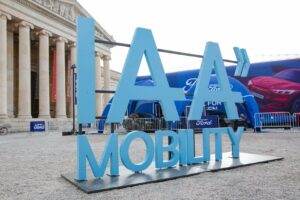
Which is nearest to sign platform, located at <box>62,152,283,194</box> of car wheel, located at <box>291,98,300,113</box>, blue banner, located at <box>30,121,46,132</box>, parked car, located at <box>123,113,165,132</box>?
parked car, located at <box>123,113,165,132</box>

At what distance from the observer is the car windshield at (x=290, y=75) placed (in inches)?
974

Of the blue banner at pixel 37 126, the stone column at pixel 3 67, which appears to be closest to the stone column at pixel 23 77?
the stone column at pixel 3 67

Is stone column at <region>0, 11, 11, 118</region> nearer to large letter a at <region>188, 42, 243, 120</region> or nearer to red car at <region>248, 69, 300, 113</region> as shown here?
red car at <region>248, 69, 300, 113</region>

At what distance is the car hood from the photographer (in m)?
24.8

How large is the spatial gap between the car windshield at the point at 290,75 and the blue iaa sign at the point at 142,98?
18018mm

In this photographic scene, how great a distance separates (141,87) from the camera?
6953 millimetres

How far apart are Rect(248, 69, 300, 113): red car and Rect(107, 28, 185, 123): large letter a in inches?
780

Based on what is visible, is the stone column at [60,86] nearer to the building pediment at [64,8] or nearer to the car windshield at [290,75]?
the building pediment at [64,8]

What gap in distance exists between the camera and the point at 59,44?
40.6 meters

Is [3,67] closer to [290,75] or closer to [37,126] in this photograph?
[37,126]

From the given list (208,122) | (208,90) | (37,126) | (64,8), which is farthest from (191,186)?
(64,8)

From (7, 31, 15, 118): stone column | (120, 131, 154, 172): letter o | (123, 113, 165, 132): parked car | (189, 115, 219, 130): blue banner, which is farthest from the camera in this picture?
(7, 31, 15, 118): stone column

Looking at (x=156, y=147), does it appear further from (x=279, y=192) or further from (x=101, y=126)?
(x=101, y=126)

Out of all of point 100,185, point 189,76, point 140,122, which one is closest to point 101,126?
point 140,122
